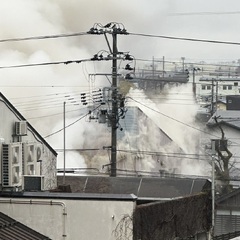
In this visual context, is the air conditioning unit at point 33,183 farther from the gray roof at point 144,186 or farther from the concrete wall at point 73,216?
the gray roof at point 144,186

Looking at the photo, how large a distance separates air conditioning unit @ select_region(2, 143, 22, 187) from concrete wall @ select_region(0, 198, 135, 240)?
206 millimetres

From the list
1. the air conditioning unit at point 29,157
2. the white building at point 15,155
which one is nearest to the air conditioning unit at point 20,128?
the white building at point 15,155

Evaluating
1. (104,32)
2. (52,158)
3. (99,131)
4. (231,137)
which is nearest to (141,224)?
(52,158)

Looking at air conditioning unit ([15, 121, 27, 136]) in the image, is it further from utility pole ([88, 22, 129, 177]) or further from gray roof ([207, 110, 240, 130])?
gray roof ([207, 110, 240, 130])

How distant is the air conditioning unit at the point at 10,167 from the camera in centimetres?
714

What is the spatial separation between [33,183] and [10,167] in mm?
735

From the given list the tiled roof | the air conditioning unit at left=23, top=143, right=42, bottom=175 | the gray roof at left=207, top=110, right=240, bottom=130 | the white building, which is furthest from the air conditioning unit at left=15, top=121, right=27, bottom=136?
the gray roof at left=207, top=110, right=240, bottom=130

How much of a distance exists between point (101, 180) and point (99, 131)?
14.8 meters

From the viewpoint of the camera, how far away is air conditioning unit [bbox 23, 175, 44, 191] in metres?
7.76

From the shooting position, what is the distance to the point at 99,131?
2936 cm

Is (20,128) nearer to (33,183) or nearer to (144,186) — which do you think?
(33,183)

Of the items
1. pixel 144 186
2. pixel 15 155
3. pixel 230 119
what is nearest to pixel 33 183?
pixel 15 155

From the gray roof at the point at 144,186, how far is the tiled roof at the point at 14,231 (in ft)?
20.8

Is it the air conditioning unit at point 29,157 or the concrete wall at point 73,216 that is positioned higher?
the air conditioning unit at point 29,157
